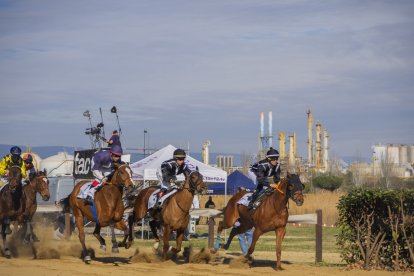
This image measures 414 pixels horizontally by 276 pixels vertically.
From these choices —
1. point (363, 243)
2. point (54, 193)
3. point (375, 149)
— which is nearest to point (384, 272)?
point (363, 243)

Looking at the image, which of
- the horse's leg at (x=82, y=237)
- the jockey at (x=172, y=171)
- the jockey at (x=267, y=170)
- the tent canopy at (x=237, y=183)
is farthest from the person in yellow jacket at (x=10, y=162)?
the tent canopy at (x=237, y=183)

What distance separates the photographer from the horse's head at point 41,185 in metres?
Answer: 23.4

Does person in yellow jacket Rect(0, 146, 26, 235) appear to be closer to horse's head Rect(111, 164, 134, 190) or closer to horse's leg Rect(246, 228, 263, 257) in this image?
horse's head Rect(111, 164, 134, 190)

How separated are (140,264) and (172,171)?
2.39 meters

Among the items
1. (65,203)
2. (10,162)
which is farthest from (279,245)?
(10,162)

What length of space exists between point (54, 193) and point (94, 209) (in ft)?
63.1

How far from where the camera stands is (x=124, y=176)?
63.5 ft

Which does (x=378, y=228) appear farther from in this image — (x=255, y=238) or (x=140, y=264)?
(x=140, y=264)

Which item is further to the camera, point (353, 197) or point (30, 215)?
point (30, 215)

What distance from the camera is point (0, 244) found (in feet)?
76.0

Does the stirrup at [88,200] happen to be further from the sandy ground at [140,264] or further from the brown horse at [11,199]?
the brown horse at [11,199]

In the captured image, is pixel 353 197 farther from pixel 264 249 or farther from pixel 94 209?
pixel 264 249

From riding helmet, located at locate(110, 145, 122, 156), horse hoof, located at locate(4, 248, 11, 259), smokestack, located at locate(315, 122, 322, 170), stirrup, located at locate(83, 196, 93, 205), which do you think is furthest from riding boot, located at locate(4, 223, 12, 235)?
smokestack, located at locate(315, 122, 322, 170)

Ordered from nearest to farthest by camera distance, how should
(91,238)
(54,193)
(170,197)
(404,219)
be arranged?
(404,219) → (170,197) → (91,238) → (54,193)
